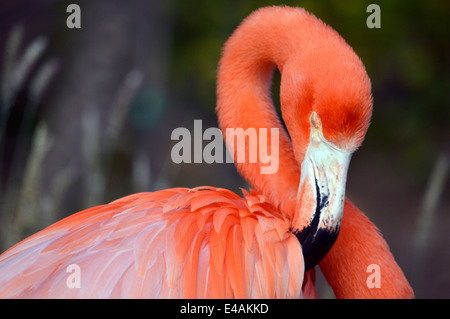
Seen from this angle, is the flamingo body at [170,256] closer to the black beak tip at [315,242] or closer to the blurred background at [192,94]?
the black beak tip at [315,242]

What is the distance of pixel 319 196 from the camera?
176cm

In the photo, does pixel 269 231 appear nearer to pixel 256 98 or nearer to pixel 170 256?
pixel 170 256

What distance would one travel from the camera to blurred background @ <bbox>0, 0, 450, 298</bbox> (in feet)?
13.5

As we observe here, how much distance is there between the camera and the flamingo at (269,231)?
165 cm

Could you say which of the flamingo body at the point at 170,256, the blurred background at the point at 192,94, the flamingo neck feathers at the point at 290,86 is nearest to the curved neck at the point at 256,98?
the flamingo neck feathers at the point at 290,86

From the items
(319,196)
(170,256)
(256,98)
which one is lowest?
(170,256)

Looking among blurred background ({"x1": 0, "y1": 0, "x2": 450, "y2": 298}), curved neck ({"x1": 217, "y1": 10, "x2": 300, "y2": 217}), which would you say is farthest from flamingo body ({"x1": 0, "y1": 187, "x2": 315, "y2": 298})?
blurred background ({"x1": 0, "y1": 0, "x2": 450, "y2": 298})

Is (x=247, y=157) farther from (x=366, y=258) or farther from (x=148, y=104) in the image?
(x=148, y=104)

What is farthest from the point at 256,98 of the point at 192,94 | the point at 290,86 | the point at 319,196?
the point at 192,94

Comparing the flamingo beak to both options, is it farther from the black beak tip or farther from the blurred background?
the blurred background

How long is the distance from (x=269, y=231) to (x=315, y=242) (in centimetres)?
16

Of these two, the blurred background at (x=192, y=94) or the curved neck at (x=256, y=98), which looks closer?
the curved neck at (x=256, y=98)

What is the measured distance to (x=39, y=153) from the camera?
7.93 ft
